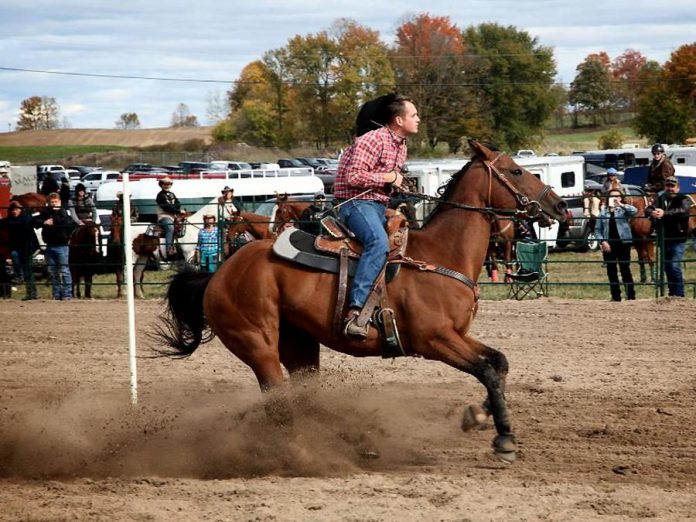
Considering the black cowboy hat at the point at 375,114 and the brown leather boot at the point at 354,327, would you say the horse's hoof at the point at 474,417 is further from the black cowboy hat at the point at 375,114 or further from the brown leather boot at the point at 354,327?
the black cowboy hat at the point at 375,114

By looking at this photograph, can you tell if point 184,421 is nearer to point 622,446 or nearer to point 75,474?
point 75,474

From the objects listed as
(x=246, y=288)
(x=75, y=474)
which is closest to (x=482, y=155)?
(x=246, y=288)

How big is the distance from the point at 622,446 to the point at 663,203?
851 cm

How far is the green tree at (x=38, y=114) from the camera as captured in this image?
11350cm

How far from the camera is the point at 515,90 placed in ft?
236

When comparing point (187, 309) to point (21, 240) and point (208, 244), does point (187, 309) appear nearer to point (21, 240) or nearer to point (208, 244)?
point (208, 244)

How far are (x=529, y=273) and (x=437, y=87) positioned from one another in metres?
49.8

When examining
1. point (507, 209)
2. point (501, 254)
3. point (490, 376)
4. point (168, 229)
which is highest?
point (507, 209)

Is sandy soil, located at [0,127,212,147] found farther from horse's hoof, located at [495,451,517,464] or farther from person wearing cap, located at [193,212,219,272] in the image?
horse's hoof, located at [495,451,517,464]

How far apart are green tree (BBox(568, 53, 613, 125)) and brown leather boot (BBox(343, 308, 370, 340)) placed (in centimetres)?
8652

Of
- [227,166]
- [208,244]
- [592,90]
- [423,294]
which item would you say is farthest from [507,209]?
[592,90]

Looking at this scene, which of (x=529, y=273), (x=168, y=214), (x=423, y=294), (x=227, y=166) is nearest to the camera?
(x=423, y=294)

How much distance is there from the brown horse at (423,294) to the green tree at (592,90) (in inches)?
3378

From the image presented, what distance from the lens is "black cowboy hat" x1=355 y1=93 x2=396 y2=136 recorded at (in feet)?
22.6
